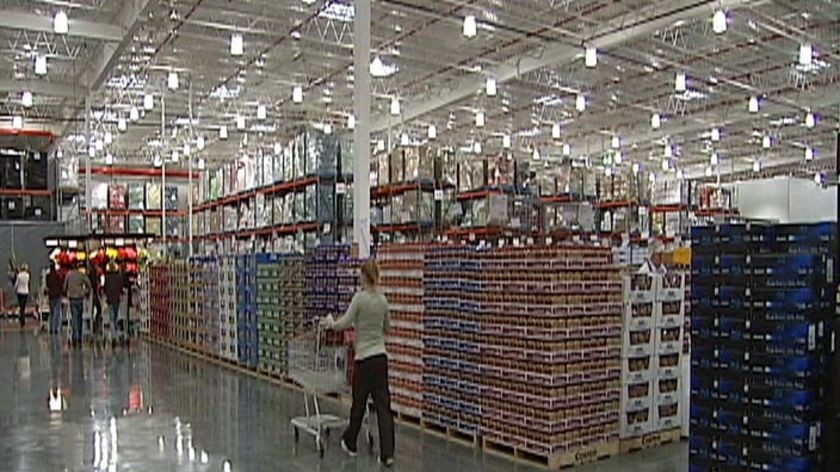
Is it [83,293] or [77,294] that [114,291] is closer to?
[83,293]

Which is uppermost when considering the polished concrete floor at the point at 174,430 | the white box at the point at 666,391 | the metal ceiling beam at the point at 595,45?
the metal ceiling beam at the point at 595,45

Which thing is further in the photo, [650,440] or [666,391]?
[666,391]

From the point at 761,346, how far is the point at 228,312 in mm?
9596

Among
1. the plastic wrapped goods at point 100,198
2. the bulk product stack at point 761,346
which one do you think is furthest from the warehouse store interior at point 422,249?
the plastic wrapped goods at point 100,198

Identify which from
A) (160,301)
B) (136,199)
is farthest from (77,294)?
(136,199)

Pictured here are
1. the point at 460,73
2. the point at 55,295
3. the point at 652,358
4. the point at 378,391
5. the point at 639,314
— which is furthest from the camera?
the point at 460,73

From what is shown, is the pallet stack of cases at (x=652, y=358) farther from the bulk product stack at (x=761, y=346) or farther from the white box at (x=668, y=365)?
the bulk product stack at (x=761, y=346)

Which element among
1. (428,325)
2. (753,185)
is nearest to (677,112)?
(753,185)

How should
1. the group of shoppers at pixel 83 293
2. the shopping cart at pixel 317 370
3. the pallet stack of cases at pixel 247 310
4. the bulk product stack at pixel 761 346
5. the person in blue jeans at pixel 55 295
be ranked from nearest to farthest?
the bulk product stack at pixel 761 346 < the shopping cart at pixel 317 370 < the pallet stack of cases at pixel 247 310 < the group of shoppers at pixel 83 293 < the person in blue jeans at pixel 55 295

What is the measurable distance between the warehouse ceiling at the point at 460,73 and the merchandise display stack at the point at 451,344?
657cm

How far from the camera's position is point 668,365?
771 centimetres

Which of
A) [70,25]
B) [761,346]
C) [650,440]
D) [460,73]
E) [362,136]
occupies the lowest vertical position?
[650,440]

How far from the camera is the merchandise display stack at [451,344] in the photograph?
7.65 m

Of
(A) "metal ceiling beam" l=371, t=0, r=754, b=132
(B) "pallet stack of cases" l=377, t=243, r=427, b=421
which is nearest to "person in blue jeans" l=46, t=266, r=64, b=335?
(A) "metal ceiling beam" l=371, t=0, r=754, b=132
